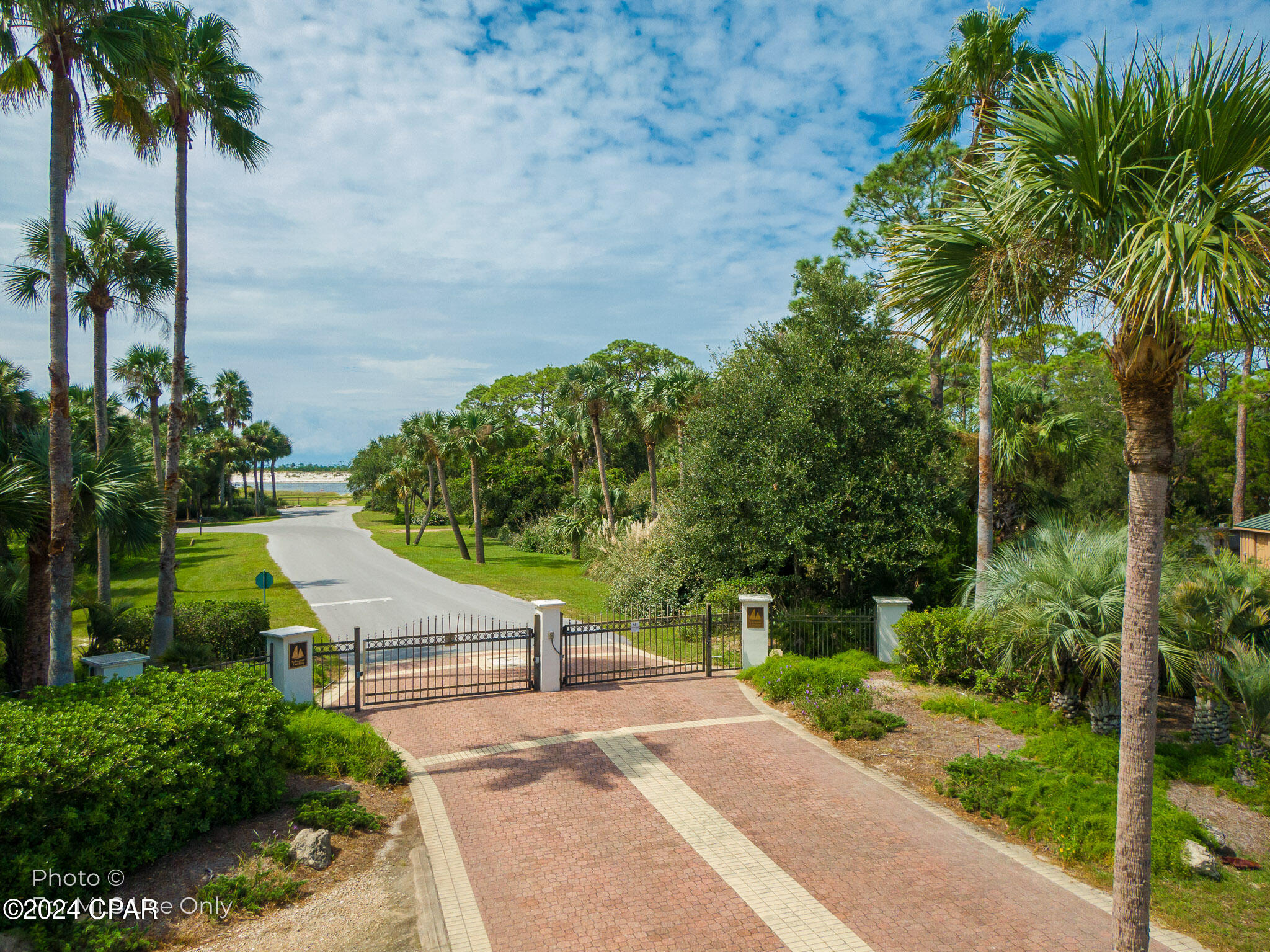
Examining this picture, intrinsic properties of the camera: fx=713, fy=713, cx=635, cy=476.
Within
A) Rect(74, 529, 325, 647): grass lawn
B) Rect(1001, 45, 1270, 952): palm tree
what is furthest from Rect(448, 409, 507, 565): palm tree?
Rect(1001, 45, 1270, 952): palm tree

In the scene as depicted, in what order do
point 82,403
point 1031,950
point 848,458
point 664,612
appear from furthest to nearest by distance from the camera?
point 82,403
point 664,612
point 848,458
point 1031,950

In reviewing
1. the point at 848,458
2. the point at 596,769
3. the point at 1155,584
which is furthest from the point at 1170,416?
the point at 848,458

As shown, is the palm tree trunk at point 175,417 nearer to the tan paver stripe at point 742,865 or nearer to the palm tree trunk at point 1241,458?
the tan paver stripe at point 742,865

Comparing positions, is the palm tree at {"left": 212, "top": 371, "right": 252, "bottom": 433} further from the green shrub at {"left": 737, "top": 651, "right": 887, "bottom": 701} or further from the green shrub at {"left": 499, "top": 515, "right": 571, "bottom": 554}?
the green shrub at {"left": 737, "top": 651, "right": 887, "bottom": 701}

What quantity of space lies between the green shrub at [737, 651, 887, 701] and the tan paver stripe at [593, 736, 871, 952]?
3.28 metres

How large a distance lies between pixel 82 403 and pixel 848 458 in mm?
31171

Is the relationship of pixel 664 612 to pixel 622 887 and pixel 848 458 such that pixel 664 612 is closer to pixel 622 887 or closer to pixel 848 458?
pixel 848 458

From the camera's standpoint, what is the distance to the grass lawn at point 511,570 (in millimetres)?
24203

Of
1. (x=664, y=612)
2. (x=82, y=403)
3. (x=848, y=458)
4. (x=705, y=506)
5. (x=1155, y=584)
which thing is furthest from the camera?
(x=82, y=403)

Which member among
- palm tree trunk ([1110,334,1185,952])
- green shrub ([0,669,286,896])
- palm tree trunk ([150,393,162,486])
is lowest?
green shrub ([0,669,286,896])

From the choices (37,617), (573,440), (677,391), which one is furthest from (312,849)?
(573,440)

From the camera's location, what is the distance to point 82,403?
2964 cm

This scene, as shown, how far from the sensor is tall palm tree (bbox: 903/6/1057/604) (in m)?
13.3

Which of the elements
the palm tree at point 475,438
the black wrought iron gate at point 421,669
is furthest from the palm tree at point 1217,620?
the palm tree at point 475,438
